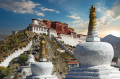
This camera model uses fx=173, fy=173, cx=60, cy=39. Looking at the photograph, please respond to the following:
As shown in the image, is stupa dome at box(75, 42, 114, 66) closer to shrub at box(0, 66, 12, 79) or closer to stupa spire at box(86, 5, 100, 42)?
stupa spire at box(86, 5, 100, 42)

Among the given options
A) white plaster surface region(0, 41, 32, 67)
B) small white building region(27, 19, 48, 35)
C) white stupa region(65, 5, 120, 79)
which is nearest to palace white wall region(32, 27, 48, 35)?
small white building region(27, 19, 48, 35)

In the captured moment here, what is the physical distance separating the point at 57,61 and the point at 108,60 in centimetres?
3763

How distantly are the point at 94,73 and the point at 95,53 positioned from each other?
1.15 m

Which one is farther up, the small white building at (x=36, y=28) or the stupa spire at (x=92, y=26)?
the small white building at (x=36, y=28)

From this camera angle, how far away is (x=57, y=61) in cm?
4756

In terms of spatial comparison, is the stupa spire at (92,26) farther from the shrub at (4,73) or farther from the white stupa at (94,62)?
the shrub at (4,73)

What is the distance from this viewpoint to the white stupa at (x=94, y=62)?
995 cm

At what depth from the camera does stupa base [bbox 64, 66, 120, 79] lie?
9805 mm

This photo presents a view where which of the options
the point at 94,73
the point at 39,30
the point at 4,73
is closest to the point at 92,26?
the point at 94,73

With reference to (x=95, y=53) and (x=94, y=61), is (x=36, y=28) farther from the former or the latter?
(x=95, y=53)

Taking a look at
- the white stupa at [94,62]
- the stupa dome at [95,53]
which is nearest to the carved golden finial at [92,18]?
the white stupa at [94,62]

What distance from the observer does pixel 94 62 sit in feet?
33.8

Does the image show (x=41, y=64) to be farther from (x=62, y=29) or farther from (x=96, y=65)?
(x=62, y=29)

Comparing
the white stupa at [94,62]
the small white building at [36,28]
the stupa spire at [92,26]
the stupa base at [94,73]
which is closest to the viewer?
the stupa base at [94,73]
